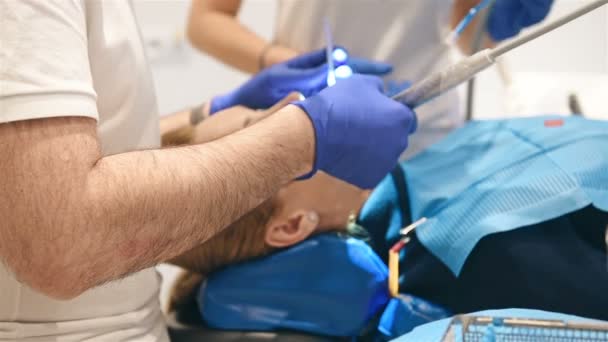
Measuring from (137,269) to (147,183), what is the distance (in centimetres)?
13

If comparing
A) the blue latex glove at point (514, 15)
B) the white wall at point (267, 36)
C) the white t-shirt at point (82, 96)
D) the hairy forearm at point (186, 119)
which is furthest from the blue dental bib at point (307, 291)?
the white wall at point (267, 36)

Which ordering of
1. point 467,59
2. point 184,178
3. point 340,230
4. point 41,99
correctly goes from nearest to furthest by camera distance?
point 41,99
point 184,178
point 467,59
point 340,230

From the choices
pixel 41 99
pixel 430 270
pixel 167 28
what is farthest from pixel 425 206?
pixel 167 28

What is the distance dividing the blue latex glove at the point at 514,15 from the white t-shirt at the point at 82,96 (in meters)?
0.87

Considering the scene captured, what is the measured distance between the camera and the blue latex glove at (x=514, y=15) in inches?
63.3

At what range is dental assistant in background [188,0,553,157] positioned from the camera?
68.9 inches

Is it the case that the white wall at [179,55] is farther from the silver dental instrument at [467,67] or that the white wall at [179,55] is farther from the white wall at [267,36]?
the silver dental instrument at [467,67]

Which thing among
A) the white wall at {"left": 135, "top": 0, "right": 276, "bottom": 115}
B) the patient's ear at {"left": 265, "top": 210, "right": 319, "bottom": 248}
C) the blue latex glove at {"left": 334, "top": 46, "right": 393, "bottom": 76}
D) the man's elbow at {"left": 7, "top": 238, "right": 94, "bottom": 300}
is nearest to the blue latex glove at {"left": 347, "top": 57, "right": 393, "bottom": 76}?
the blue latex glove at {"left": 334, "top": 46, "right": 393, "bottom": 76}

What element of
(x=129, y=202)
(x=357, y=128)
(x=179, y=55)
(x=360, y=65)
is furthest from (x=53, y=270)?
(x=179, y=55)

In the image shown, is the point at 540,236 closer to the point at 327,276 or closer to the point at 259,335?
the point at 327,276

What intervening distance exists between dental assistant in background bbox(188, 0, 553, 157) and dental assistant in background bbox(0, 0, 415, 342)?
551mm

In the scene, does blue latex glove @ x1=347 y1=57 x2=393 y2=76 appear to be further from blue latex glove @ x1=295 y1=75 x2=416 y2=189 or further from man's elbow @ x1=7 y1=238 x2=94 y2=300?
man's elbow @ x1=7 y1=238 x2=94 y2=300

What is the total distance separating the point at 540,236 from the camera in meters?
1.19

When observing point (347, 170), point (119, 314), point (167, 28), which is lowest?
point (167, 28)
